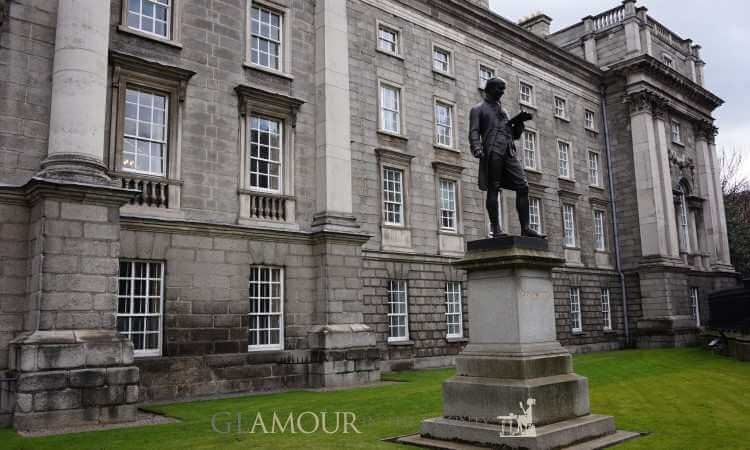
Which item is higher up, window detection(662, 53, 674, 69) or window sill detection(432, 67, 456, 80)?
window detection(662, 53, 674, 69)

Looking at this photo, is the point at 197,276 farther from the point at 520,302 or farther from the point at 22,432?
the point at 520,302

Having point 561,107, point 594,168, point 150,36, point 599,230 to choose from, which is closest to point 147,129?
point 150,36

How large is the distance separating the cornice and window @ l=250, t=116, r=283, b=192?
24.9 meters

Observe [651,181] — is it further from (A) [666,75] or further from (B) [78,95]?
(B) [78,95]

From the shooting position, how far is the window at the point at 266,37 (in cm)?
1856

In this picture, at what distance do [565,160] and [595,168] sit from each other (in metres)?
3.67

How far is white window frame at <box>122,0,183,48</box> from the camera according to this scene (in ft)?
51.1

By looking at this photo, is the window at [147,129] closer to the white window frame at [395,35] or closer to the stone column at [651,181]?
the white window frame at [395,35]

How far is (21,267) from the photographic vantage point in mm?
12508

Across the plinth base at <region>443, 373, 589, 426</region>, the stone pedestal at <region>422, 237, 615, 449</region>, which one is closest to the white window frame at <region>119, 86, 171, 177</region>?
the stone pedestal at <region>422, 237, 615, 449</region>

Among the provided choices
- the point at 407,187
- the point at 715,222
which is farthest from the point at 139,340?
the point at 715,222

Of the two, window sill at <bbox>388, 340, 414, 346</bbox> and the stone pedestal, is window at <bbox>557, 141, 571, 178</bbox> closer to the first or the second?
window sill at <bbox>388, 340, 414, 346</bbox>

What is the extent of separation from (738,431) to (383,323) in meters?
13.4

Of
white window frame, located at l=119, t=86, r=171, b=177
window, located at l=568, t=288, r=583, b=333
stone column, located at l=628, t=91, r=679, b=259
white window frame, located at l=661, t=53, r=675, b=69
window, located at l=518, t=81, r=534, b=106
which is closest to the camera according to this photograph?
white window frame, located at l=119, t=86, r=171, b=177
